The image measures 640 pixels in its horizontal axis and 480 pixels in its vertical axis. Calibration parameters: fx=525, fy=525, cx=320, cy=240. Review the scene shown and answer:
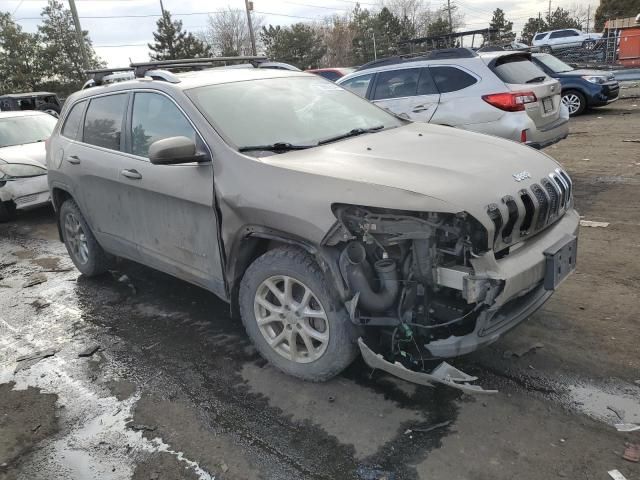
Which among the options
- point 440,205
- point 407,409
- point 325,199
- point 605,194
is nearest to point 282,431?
point 407,409

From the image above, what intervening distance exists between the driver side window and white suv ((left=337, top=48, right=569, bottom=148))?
4.03m

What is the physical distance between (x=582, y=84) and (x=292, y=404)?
43.6ft

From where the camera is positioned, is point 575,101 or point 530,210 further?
point 575,101

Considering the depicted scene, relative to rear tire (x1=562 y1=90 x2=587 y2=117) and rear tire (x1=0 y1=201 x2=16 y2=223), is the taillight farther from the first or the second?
rear tire (x1=562 y1=90 x2=587 y2=117)

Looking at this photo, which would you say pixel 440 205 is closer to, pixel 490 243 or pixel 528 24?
pixel 490 243

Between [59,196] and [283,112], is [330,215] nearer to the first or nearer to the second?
[283,112]

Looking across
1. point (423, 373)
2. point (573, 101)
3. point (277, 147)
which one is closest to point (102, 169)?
point (277, 147)

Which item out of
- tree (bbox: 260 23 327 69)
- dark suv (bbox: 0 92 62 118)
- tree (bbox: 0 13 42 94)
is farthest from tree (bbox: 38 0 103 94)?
dark suv (bbox: 0 92 62 118)

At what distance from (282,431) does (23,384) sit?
2014mm

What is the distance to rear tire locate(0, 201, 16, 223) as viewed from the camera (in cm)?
833

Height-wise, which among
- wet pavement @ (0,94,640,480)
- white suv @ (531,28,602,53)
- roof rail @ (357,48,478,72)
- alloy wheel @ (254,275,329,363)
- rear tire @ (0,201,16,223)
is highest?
white suv @ (531,28,602,53)

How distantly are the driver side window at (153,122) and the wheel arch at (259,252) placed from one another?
802 mm

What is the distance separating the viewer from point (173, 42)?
5184cm

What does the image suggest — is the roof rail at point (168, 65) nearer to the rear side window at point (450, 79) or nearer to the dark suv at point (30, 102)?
the rear side window at point (450, 79)
